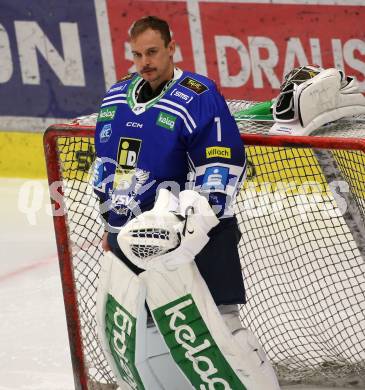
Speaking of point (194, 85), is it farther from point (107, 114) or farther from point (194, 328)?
point (194, 328)

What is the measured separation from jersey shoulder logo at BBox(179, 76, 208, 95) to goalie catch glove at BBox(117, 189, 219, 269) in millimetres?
311

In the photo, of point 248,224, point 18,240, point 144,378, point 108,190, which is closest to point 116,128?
point 108,190

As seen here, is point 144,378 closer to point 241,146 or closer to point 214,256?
point 214,256

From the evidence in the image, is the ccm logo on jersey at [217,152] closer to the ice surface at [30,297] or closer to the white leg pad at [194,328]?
the white leg pad at [194,328]

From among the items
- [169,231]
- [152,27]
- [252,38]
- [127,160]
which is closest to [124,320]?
[169,231]

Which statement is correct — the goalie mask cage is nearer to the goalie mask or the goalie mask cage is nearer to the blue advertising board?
the goalie mask

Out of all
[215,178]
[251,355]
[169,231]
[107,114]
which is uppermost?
[107,114]

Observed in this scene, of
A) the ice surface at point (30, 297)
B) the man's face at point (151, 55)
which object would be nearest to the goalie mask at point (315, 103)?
the man's face at point (151, 55)

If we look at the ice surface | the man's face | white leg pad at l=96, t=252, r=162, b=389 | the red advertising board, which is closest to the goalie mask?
the man's face

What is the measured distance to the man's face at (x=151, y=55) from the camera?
11.1ft

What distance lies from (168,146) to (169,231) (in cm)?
27

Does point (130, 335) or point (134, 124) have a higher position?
point (134, 124)

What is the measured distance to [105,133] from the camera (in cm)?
351

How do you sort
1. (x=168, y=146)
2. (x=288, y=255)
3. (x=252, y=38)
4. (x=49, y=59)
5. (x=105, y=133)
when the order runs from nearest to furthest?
1. (x=168, y=146)
2. (x=105, y=133)
3. (x=288, y=255)
4. (x=252, y=38)
5. (x=49, y=59)
